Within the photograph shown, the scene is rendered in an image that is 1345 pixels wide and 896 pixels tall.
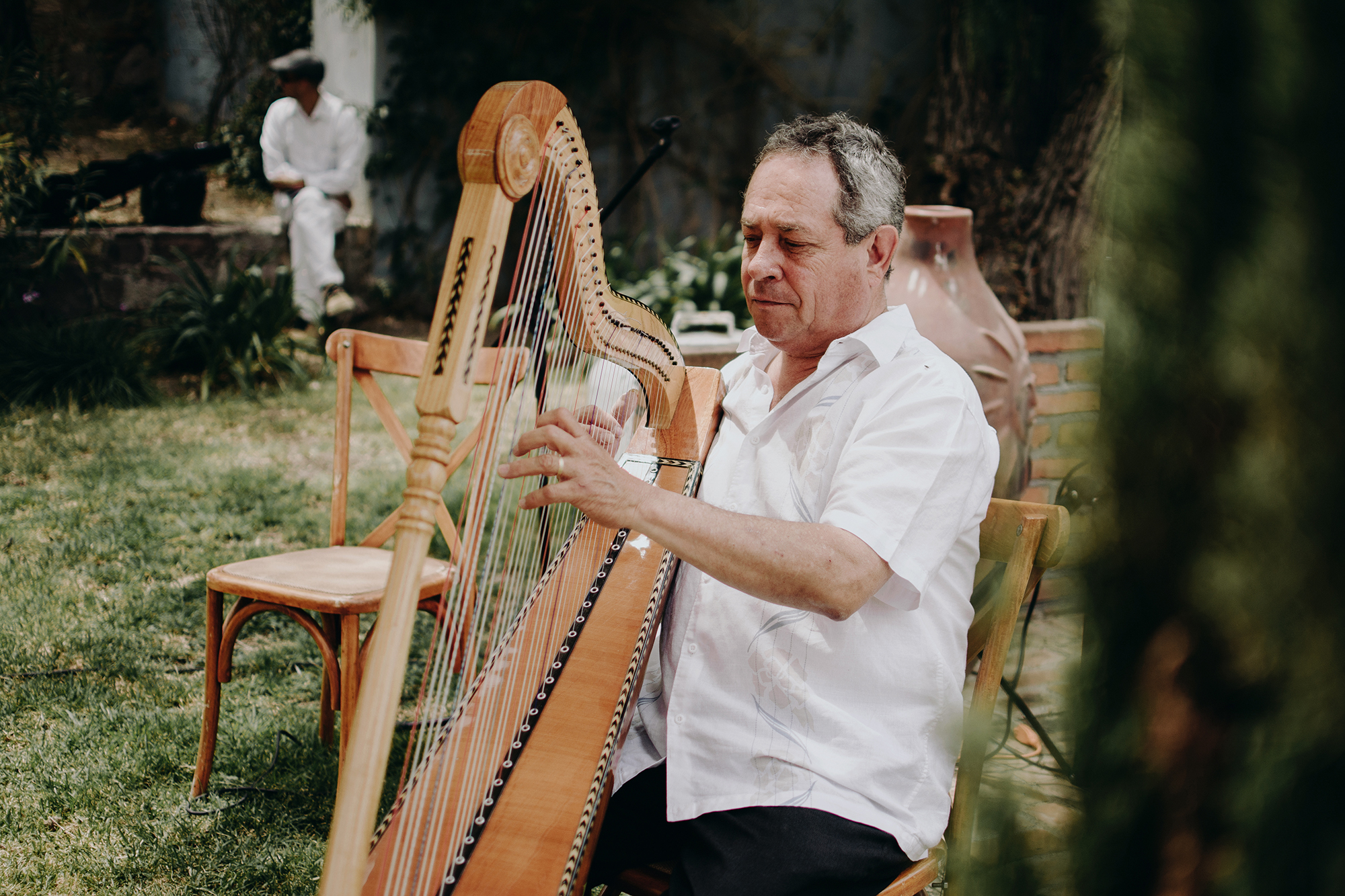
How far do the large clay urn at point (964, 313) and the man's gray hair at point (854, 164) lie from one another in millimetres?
1168

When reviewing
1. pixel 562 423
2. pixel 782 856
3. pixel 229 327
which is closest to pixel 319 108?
pixel 229 327

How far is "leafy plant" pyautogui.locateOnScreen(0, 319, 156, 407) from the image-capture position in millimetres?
5273

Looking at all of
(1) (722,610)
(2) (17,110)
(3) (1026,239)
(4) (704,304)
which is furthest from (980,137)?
(2) (17,110)

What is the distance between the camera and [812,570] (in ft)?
4.34

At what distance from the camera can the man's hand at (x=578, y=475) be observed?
1202 mm

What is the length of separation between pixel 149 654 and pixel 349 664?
3.72ft

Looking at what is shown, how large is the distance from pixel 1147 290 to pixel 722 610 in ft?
4.04

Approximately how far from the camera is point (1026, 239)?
4.13m

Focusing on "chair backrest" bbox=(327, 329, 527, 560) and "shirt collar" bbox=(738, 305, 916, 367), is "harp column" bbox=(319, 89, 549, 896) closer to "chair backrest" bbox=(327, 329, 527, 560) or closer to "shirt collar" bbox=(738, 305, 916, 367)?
"shirt collar" bbox=(738, 305, 916, 367)

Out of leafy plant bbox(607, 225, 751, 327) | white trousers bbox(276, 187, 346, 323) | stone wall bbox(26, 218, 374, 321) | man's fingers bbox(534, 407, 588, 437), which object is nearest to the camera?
man's fingers bbox(534, 407, 588, 437)

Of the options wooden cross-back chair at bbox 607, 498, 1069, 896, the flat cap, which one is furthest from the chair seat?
the flat cap

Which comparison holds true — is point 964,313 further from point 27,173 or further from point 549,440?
point 27,173

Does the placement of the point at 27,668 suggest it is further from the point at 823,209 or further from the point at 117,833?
the point at 823,209

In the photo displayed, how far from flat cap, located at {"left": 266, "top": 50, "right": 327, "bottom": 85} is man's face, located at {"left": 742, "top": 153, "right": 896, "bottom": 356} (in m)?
5.69
